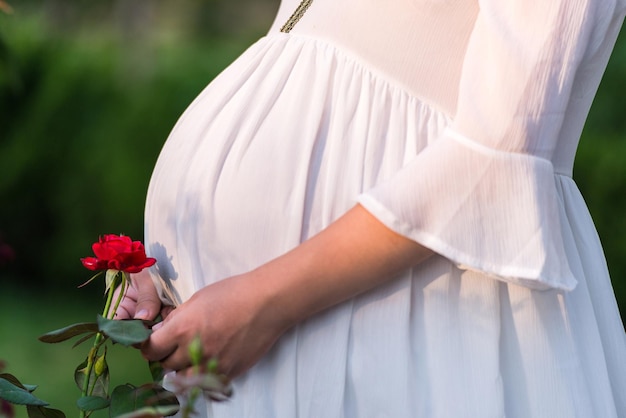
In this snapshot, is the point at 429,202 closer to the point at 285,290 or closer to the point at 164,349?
the point at 285,290

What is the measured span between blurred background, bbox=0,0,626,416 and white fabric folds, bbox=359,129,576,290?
12.4 feet

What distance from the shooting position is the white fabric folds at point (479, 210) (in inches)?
38.7

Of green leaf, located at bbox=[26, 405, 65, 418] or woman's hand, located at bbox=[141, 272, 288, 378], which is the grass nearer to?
green leaf, located at bbox=[26, 405, 65, 418]

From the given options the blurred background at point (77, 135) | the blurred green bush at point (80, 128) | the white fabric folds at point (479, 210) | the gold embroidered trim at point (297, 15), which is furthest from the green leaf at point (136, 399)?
the blurred green bush at point (80, 128)

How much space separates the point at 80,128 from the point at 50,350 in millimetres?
1296

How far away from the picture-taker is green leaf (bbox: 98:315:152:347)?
99cm

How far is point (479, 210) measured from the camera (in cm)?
100

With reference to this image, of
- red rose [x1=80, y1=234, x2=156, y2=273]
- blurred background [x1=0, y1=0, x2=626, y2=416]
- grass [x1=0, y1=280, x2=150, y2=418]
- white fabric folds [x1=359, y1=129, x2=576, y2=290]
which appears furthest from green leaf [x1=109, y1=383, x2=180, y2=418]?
blurred background [x1=0, y1=0, x2=626, y2=416]

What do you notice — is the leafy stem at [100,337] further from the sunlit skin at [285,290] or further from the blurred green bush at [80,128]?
the blurred green bush at [80,128]

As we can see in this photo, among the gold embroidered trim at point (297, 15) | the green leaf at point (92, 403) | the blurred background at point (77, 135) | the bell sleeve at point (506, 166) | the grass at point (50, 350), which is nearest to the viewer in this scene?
the bell sleeve at point (506, 166)

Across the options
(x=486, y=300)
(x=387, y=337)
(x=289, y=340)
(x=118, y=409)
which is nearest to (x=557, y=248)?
(x=486, y=300)

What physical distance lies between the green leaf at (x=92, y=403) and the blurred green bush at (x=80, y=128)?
3.91m

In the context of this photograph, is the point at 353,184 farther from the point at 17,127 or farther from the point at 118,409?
the point at 17,127

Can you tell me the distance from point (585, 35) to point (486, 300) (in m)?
0.31
